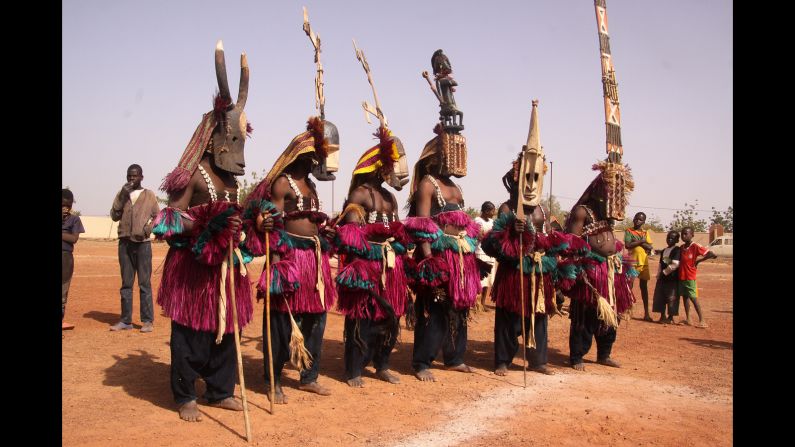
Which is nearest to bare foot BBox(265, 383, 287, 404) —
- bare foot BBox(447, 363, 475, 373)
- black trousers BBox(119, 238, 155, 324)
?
bare foot BBox(447, 363, 475, 373)

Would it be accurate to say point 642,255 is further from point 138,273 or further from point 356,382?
point 138,273

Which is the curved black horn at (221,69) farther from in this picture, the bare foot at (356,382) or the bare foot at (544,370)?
the bare foot at (544,370)

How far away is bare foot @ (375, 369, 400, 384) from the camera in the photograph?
6.69m

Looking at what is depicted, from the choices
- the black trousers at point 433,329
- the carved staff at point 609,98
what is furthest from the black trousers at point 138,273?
the carved staff at point 609,98

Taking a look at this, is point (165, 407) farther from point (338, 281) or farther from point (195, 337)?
point (338, 281)

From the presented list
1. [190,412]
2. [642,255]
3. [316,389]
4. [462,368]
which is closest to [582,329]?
[462,368]

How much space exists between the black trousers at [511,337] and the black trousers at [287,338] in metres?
2.18

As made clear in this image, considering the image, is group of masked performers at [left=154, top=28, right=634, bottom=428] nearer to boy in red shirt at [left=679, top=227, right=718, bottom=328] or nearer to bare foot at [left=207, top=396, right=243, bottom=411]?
bare foot at [left=207, top=396, right=243, bottom=411]

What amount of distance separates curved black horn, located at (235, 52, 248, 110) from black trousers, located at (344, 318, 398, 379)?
7.77 ft

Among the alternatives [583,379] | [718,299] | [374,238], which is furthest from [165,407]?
[718,299]

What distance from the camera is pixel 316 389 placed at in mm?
6109

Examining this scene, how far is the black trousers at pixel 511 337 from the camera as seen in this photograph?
7254mm

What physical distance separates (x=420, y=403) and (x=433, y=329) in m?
1.27
